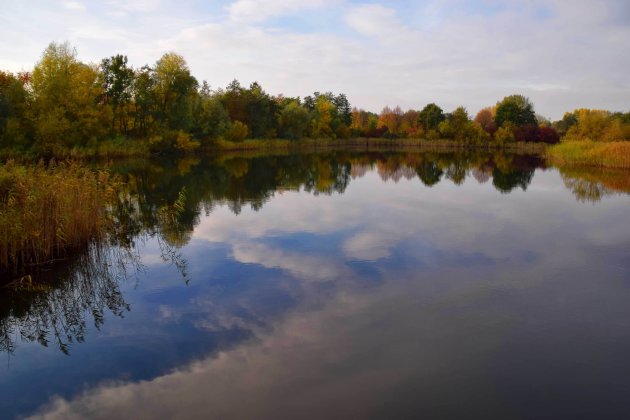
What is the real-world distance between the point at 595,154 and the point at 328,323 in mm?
37028

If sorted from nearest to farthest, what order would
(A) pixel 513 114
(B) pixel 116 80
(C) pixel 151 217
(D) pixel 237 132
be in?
(C) pixel 151 217, (B) pixel 116 80, (D) pixel 237 132, (A) pixel 513 114

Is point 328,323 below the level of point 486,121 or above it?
below

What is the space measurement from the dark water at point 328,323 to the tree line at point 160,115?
2742cm

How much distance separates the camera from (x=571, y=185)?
26422 millimetres

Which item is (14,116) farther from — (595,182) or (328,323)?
(595,182)

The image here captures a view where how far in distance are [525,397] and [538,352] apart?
1335 millimetres

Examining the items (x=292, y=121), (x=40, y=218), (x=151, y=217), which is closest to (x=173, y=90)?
(x=292, y=121)

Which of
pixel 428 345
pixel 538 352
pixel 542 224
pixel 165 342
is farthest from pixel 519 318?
pixel 542 224

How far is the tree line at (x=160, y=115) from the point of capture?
3606cm

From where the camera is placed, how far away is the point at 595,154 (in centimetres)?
3634

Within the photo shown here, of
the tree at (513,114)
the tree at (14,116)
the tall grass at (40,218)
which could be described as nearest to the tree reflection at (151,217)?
the tall grass at (40,218)

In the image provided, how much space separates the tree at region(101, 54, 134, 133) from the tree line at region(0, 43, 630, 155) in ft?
0.33

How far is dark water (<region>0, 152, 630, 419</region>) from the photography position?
5.56 m

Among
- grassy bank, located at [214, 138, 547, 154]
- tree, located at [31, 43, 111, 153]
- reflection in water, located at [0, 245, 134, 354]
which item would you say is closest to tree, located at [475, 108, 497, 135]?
grassy bank, located at [214, 138, 547, 154]
